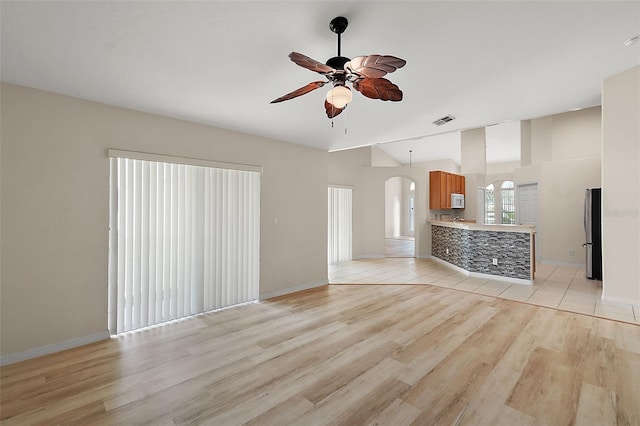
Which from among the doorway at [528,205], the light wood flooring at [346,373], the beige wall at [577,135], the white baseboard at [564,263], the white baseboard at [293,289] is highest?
the beige wall at [577,135]

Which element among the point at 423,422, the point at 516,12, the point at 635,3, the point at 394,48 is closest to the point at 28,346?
the point at 423,422

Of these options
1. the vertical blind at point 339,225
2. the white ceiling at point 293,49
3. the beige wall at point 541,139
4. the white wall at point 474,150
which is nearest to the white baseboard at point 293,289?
the vertical blind at point 339,225

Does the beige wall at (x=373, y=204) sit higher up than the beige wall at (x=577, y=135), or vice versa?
the beige wall at (x=577, y=135)

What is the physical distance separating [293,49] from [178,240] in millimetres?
2605

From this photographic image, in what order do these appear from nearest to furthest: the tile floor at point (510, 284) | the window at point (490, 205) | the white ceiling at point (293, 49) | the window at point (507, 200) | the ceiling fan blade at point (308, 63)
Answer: the ceiling fan blade at point (308, 63) < the white ceiling at point (293, 49) < the tile floor at point (510, 284) < the window at point (507, 200) < the window at point (490, 205)

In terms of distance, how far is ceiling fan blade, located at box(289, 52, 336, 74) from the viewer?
64.3 inches

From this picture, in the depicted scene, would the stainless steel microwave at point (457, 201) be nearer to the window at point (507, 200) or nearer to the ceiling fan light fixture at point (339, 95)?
the window at point (507, 200)

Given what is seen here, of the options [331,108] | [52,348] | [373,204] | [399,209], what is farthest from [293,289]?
[399,209]

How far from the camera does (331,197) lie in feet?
24.9

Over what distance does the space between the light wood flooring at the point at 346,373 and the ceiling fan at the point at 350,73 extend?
2.11 metres

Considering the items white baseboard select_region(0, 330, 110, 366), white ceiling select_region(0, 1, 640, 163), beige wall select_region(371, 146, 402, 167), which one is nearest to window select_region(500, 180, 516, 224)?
beige wall select_region(371, 146, 402, 167)

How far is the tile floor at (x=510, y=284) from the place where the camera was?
3.73 metres

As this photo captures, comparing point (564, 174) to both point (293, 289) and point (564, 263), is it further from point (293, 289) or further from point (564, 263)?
point (293, 289)

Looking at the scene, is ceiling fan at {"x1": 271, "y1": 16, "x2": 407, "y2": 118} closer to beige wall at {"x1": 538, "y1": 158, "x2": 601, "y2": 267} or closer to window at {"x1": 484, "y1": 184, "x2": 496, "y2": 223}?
beige wall at {"x1": 538, "y1": 158, "x2": 601, "y2": 267}
